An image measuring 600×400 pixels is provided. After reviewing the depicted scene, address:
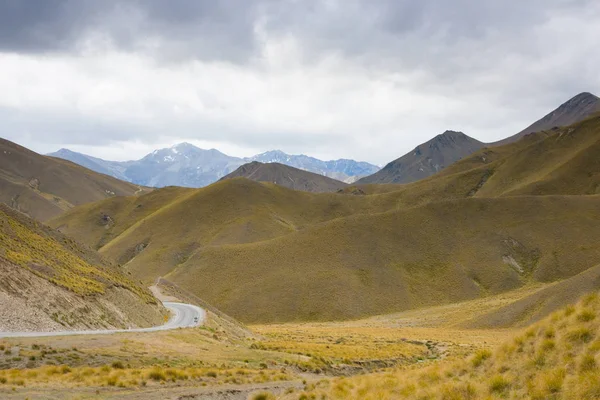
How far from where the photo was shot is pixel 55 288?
40219 millimetres

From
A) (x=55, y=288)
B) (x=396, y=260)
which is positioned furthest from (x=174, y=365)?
(x=396, y=260)

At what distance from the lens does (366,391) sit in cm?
1549

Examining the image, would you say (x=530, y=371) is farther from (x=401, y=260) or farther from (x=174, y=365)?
(x=401, y=260)

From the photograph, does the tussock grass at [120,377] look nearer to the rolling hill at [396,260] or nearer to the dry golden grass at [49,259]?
the dry golden grass at [49,259]

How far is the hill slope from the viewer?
3609 centimetres

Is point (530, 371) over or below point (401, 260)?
over

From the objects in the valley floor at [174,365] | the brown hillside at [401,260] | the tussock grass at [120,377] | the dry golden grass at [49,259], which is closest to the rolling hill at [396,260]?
the brown hillside at [401,260]

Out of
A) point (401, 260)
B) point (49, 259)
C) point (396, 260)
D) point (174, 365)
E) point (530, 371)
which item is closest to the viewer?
point (530, 371)

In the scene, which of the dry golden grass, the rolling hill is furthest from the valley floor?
the rolling hill

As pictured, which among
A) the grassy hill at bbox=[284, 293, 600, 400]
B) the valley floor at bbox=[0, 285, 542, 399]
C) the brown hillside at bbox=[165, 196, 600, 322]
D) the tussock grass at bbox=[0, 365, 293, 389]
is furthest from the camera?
the brown hillside at bbox=[165, 196, 600, 322]

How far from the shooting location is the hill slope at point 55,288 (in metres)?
36.1

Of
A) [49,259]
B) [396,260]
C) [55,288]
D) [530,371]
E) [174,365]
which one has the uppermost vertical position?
[530,371]

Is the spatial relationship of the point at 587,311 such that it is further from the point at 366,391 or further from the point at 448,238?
the point at 448,238

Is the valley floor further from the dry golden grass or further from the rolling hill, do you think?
the rolling hill
